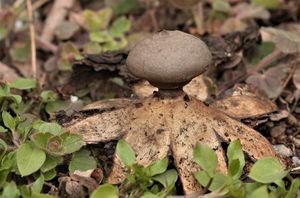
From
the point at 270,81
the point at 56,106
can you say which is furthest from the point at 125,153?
the point at 270,81

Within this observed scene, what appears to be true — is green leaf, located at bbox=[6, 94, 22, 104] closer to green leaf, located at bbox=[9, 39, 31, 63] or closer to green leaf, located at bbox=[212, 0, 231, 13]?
green leaf, located at bbox=[9, 39, 31, 63]

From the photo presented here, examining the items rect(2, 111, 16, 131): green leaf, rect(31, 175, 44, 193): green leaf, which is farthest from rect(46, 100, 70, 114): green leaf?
rect(31, 175, 44, 193): green leaf

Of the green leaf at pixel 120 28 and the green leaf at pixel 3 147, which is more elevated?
the green leaf at pixel 3 147

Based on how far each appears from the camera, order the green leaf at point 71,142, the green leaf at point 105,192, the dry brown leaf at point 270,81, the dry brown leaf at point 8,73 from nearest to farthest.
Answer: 1. the green leaf at point 105,192
2. the green leaf at point 71,142
3. the dry brown leaf at point 270,81
4. the dry brown leaf at point 8,73

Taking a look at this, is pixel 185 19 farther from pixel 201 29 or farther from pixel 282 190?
pixel 282 190

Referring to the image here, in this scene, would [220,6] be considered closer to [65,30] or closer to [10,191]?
[65,30]

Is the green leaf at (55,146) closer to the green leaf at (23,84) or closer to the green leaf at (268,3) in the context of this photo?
the green leaf at (23,84)

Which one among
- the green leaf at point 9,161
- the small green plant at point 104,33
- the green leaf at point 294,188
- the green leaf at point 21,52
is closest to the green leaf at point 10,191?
the green leaf at point 9,161
